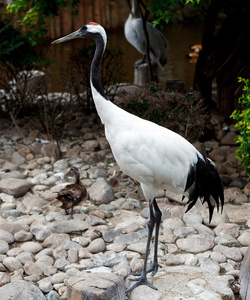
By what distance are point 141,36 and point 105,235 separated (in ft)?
16.5

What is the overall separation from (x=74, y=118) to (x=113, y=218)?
3.28 meters

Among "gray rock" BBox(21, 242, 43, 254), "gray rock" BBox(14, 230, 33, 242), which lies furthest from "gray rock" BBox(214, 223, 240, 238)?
"gray rock" BBox(14, 230, 33, 242)

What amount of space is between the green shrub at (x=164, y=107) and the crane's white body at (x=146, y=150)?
1518 millimetres

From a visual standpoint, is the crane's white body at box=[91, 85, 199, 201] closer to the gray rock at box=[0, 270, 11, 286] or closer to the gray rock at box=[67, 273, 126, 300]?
the gray rock at box=[67, 273, 126, 300]

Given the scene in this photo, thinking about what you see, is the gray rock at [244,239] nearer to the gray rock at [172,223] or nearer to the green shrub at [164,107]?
the gray rock at [172,223]

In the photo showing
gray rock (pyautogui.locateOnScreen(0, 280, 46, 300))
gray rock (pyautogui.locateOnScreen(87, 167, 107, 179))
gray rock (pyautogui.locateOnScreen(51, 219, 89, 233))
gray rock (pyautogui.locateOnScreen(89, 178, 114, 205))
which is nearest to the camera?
gray rock (pyautogui.locateOnScreen(0, 280, 46, 300))

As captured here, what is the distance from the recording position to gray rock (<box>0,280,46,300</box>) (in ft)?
10.7

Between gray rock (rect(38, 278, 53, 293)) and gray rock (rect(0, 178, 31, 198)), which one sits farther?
gray rock (rect(0, 178, 31, 198))

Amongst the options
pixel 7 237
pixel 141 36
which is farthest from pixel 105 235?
pixel 141 36

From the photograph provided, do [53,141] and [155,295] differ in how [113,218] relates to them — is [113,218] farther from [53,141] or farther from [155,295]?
[53,141]

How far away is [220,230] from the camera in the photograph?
171 inches

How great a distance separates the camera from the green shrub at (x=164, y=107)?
5.27m

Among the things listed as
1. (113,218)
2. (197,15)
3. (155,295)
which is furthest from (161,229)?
(197,15)

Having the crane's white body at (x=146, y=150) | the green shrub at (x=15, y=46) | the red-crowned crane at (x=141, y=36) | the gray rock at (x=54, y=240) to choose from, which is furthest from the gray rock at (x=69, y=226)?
the red-crowned crane at (x=141, y=36)
